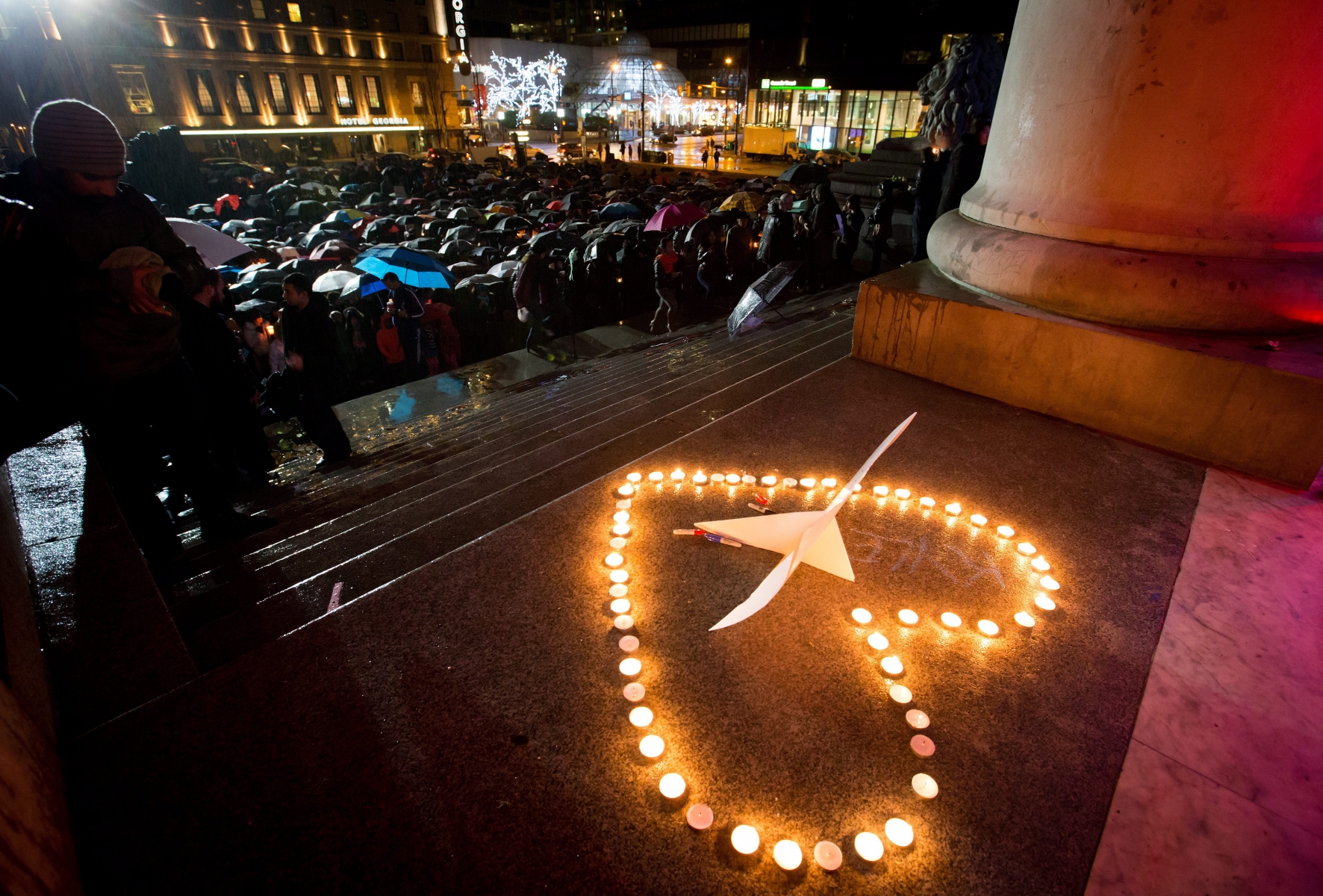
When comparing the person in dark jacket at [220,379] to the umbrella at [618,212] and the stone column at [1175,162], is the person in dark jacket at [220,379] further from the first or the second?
the umbrella at [618,212]

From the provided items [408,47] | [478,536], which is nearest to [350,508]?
[478,536]

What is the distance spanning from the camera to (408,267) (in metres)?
8.16

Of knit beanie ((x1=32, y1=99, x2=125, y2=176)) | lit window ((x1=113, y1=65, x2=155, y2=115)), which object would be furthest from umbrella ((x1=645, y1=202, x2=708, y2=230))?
lit window ((x1=113, y1=65, x2=155, y2=115))

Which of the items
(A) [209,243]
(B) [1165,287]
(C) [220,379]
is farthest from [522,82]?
(B) [1165,287]

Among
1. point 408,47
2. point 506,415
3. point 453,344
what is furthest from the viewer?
point 408,47

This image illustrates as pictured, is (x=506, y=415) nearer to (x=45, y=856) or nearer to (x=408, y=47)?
(x=45, y=856)

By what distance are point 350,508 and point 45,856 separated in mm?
2962

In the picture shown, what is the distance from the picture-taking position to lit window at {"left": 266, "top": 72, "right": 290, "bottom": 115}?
5181cm

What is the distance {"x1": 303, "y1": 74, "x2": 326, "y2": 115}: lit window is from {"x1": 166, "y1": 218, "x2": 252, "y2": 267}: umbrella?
198 ft

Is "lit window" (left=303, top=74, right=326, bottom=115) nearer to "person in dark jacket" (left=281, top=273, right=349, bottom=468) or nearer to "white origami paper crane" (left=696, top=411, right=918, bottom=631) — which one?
"person in dark jacket" (left=281, top=273, right=349, bottom=468)

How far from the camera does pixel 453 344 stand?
8.83 m

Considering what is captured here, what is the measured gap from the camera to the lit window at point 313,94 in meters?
53.8

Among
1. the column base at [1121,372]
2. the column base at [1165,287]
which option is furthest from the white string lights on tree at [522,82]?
the column base at [1165,287]

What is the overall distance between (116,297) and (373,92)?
68571 millimetres
